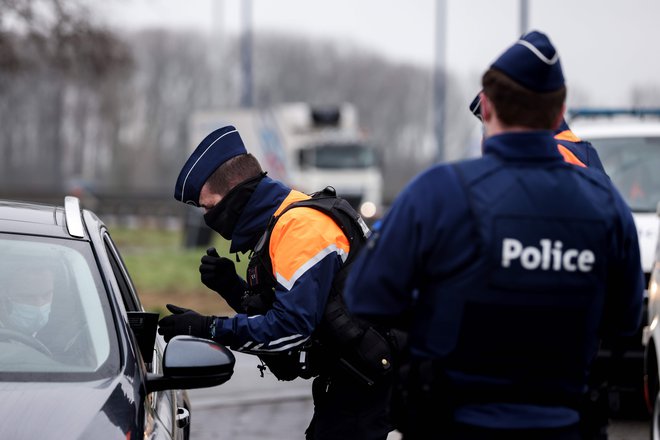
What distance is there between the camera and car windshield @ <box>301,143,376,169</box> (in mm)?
32625

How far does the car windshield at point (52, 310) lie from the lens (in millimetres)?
3568

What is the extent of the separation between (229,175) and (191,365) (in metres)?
0.90

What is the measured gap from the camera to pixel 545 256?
269 cm

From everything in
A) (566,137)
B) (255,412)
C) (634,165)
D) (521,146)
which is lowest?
(255,412)

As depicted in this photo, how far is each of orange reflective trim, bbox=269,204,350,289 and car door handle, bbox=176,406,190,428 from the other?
1.93 ft

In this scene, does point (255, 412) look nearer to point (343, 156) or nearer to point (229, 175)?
point (229, 175)

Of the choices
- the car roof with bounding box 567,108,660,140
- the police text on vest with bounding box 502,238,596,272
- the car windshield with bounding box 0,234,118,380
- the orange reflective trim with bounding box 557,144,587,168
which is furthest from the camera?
the car roof with bounding box 567,108,660,140

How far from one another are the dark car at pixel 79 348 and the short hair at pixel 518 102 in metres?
1.20

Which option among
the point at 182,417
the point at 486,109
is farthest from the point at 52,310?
the point at 486,109

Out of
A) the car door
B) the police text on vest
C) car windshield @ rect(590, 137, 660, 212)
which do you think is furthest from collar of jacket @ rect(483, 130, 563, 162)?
car windshield @ rect(590, 137, 660, 212)

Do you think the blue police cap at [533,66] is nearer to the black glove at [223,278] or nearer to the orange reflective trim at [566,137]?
the black glove at [223,278]

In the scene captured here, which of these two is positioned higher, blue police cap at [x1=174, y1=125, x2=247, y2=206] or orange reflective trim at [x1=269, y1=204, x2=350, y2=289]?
blue police cap at [x1=174, y1=125, x2=247, y2=206]

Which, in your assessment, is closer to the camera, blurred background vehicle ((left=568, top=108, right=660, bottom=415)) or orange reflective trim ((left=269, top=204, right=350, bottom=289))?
orange reflective trim ((left=269, top=204, right=350, bottom=289))

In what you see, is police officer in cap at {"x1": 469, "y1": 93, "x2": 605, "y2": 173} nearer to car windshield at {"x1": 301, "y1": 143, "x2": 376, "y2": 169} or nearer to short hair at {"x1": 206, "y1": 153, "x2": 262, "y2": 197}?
short hair at {"x1": 206, "y1": 153, "x2": 262, "y2": 197}
